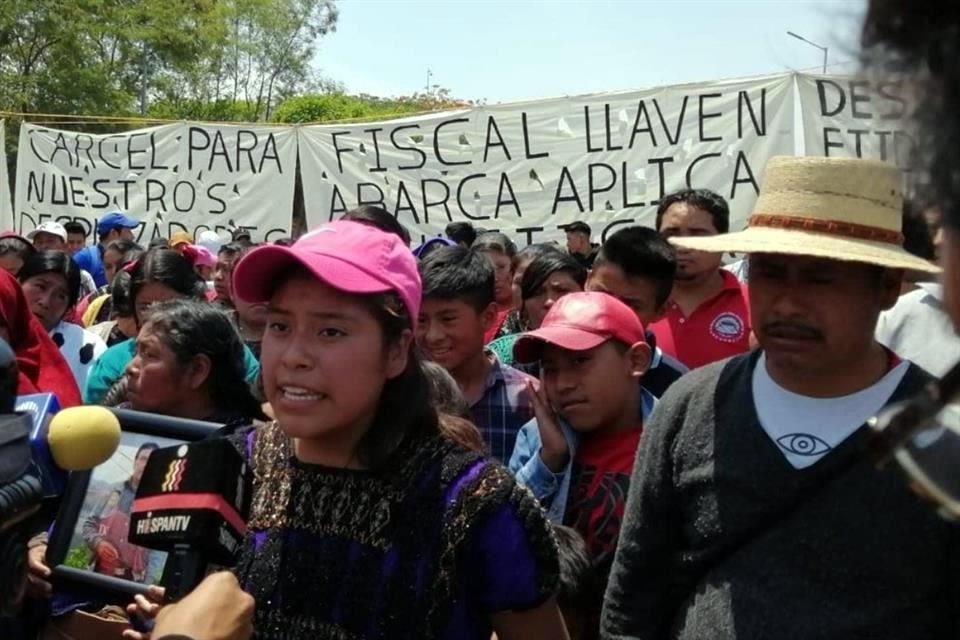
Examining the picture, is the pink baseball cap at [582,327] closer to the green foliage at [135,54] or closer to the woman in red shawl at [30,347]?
the woman in red shawl at [30,347]

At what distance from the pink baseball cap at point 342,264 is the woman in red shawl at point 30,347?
1488 mm

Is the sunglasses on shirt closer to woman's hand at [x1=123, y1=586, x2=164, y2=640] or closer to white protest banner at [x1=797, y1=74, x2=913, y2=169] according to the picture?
white protest banner at [x1=797, y1=74, x2=913, y2=169]

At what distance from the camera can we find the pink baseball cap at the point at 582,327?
2.99m

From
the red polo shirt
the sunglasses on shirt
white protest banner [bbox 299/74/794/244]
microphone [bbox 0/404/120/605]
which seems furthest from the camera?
white protest banner [bbox 299/74/794/244]

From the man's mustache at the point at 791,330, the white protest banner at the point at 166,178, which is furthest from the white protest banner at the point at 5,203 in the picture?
the man's mustache at the point at 791,330

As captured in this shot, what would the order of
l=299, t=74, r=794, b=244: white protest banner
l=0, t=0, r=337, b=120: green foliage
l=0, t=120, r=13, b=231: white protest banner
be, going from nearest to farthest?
l=299, t=74, r=794, b=244: white protest banner
l=0, t=120, r=13, b=231: white protest banner
l=0, t=0, r=337, b=120: green foliage

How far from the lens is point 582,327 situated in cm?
303

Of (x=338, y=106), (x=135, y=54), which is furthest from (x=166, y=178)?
(x=338, y=106)

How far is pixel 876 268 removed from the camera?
216 cm

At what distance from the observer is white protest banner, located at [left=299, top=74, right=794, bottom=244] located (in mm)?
7770

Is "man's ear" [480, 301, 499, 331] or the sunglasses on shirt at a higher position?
the sunglasses on shirt

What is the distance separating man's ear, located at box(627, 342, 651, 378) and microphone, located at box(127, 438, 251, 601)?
1.43m

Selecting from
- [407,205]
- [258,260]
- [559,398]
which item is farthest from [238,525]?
[407,205]

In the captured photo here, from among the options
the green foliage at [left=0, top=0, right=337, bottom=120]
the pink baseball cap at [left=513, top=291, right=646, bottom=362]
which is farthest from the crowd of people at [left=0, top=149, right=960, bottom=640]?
the green foliage at [left=0, top=0, right=337, bottom=120]
